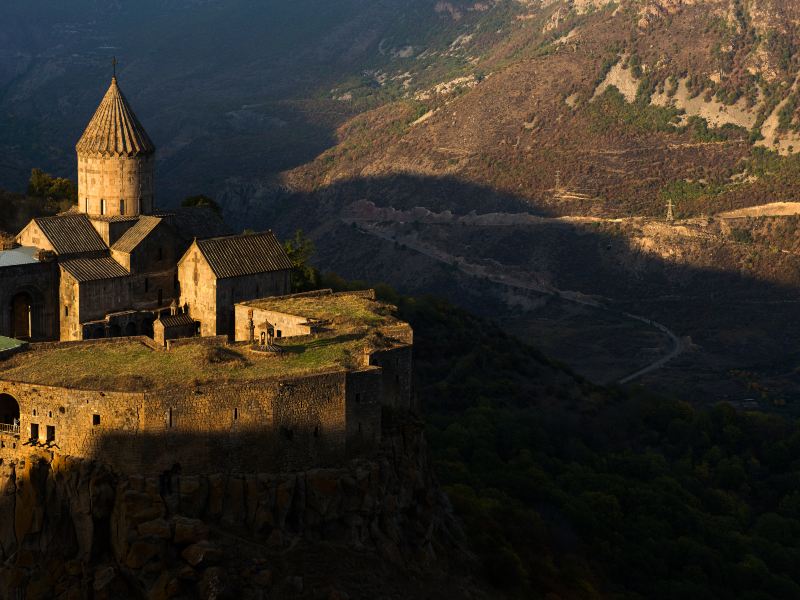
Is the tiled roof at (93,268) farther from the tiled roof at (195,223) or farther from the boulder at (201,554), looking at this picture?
the boulder at (201,554)

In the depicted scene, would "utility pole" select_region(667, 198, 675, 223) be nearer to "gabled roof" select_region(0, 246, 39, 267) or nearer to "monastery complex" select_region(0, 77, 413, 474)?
"monastery complex" select_region(0, 77, 413, 474)

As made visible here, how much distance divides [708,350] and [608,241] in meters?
23.0

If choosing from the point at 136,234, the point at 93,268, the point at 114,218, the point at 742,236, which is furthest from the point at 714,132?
the point at 93,268

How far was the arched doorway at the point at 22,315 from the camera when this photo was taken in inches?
2258

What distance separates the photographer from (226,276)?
191 ft

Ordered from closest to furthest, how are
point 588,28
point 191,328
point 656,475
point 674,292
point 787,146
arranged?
point 191,328 → point 656,475 → point 674,292 → point 787,146 → point 588,28

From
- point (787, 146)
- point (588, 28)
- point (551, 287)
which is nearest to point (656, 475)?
point (551, 287)

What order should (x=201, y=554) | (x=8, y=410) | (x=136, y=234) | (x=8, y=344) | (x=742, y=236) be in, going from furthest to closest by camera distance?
1. (x=742, y=236)
2. (x=136, y=234)
3. (x=8, y=344)
4. (x=8, y=410)
5. (x=201, y=554)

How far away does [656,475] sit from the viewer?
78.8m

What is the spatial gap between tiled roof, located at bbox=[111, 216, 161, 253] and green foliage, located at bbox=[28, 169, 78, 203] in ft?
67.9

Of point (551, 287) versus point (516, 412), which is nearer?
point (516, 412)

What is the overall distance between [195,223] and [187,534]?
20.2 metres

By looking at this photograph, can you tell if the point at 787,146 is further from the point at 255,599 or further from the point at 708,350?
the point at 255,599

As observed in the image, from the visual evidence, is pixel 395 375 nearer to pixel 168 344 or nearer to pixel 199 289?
pixel 168 344
